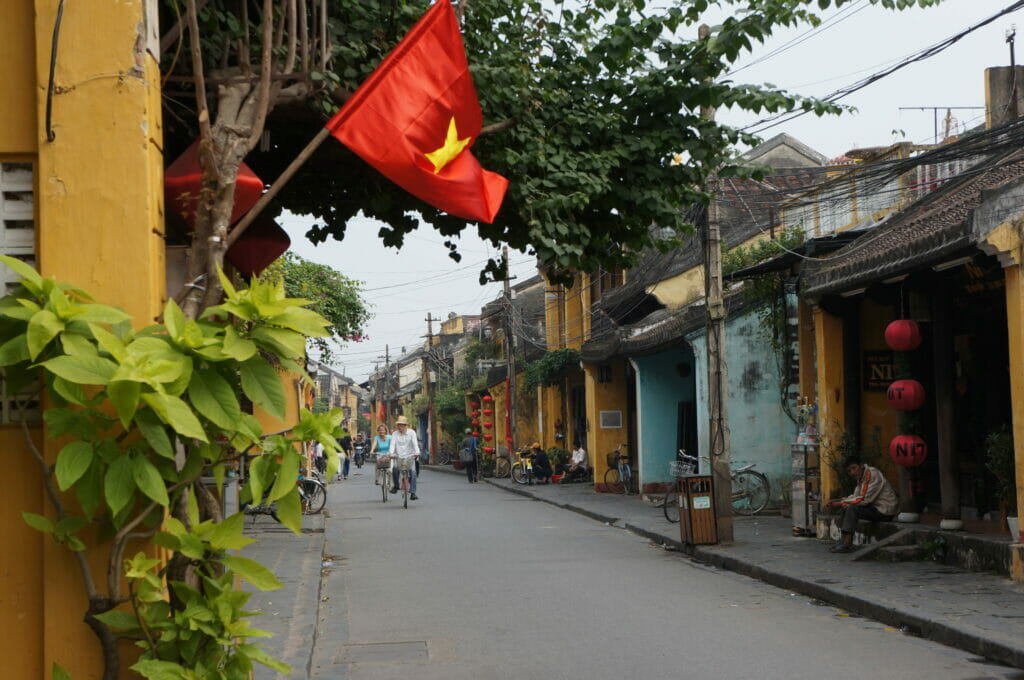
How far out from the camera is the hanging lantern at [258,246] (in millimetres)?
8055

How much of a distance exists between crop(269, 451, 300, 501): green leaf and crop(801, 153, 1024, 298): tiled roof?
8546 mm

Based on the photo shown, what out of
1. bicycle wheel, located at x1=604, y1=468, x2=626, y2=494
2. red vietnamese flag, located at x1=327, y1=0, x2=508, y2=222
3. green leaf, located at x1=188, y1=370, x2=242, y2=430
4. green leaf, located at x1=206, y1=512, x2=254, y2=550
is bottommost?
bicycle wheel, located at x1=604, y1=468, x2=626, y2=494

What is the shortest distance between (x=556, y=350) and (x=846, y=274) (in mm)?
20639

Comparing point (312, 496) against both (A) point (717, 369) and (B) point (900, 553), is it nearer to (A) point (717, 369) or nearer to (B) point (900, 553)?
(A) point (717, 369)

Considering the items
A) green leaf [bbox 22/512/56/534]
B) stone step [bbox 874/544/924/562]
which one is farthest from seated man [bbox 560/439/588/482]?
green leaf [bbox 22/512/56/534]

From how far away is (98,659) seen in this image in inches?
174

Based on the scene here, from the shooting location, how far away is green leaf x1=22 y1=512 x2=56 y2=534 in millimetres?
4148

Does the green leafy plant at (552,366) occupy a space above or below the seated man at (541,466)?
above

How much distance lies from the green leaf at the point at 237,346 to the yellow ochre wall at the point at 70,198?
0.57 m

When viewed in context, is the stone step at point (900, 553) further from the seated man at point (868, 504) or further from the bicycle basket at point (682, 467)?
the bicycle basket at point (682, 467)

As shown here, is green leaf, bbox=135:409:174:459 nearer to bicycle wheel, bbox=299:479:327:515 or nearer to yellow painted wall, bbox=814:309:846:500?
yellow painted wall, bbox=814:309:846:500

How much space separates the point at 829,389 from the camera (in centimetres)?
1590

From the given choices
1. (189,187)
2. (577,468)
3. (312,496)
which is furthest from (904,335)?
(577,468)

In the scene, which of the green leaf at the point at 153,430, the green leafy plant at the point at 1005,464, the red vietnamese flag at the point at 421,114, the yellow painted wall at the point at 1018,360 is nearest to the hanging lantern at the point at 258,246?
the red vietnamese flag at the point at 421,114
